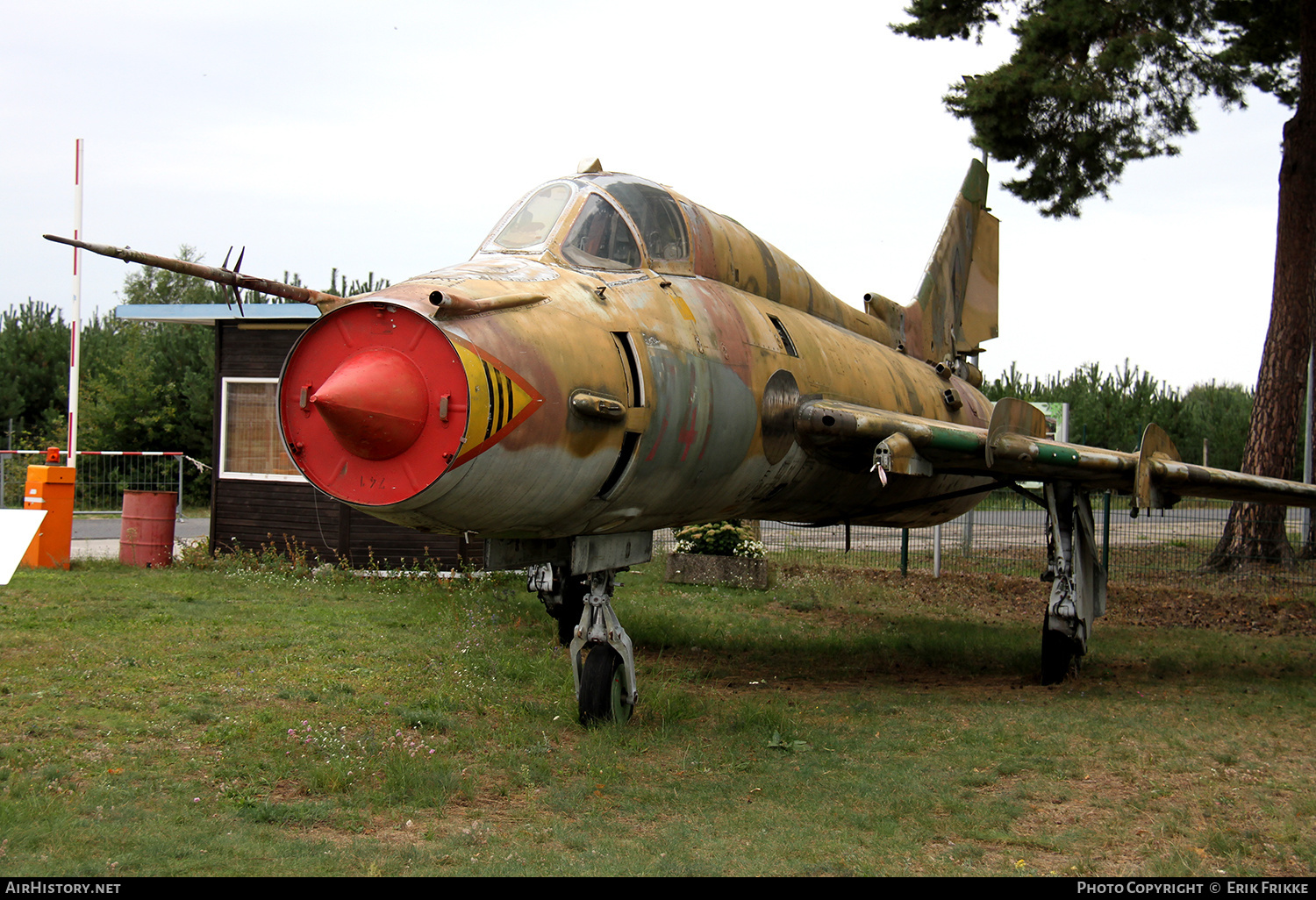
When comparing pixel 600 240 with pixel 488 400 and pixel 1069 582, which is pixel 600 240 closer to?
pixel 488 400

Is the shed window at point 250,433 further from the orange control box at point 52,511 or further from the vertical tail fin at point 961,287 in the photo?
the vertical tail fin at point 961,287

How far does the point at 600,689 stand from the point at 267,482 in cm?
1060

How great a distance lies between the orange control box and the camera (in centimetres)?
1494

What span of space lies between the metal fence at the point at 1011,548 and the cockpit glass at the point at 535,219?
1100cm

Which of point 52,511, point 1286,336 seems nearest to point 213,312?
point 52,511

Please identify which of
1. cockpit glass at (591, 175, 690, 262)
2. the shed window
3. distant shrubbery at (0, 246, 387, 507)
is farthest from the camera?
distant shrubbery at (0, 246, 387, 507)

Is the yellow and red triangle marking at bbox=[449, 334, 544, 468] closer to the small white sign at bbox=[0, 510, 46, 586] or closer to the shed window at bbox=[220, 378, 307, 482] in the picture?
the small white sign at bbox=[0, 510, 46, 586]

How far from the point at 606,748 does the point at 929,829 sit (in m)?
2.12

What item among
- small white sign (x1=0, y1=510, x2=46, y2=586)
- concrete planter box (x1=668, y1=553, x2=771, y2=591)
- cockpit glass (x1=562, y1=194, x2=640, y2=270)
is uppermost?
cockpit glass (x1=562, y1=194, x2=640, y2=270)

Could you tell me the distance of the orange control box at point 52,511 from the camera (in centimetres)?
1494

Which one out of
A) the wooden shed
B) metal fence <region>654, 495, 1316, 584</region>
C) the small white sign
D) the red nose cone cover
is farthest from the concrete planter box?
the small white sign

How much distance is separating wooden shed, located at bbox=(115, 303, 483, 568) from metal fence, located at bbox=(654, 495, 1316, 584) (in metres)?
6.88

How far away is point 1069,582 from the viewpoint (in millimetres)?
9742

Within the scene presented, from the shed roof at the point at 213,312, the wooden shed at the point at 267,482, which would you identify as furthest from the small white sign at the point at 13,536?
the shed roof at the point at 213,312
